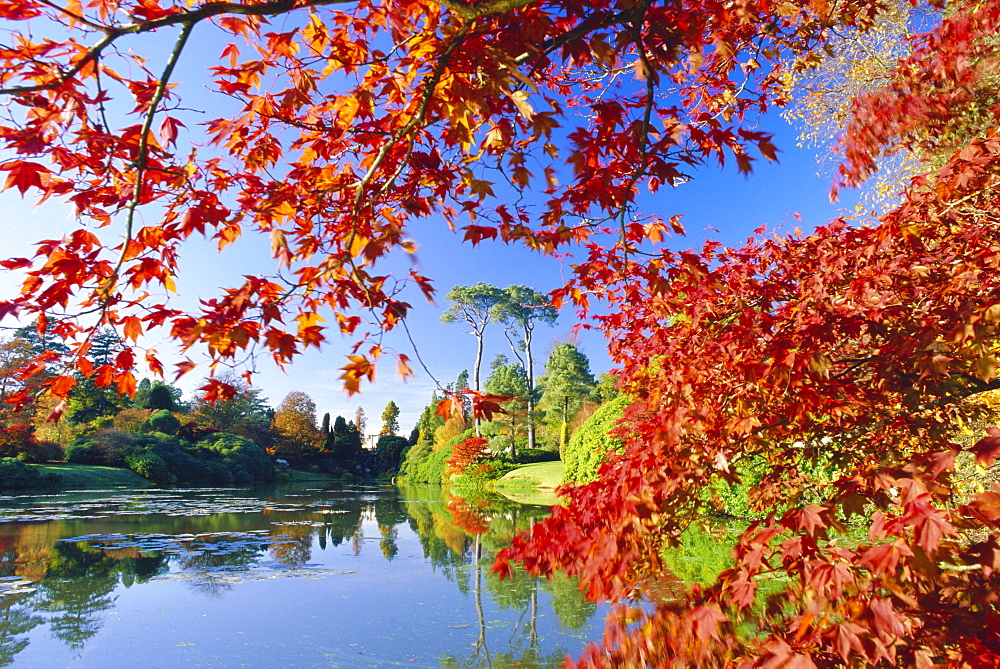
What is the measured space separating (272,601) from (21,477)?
1586cm

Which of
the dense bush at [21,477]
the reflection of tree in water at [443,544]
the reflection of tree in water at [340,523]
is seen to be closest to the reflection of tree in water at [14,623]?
the reflection of tree in water at [443,544]

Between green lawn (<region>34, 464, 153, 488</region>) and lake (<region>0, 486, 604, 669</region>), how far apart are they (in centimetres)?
945

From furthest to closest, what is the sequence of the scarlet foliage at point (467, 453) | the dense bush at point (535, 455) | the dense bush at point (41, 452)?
the dense bush at point (535, 455)
the scarlet foliage at point (467, 453)
the dense bush at point (41, 452)

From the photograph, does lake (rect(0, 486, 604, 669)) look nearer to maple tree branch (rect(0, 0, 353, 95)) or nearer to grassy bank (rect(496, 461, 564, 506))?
maple tree branch (rect(0, 0, 353, 95))

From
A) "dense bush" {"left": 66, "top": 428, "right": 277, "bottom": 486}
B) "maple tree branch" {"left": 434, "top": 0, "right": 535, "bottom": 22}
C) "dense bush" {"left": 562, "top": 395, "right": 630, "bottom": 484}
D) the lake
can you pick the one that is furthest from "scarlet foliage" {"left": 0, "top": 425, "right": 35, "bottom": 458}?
"maple tree branch" {"left": 434, "top": 0, "right": 535, "bottom": 22}

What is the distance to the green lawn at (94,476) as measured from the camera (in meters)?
16.2

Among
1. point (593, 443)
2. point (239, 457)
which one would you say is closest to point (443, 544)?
point (593, 443)

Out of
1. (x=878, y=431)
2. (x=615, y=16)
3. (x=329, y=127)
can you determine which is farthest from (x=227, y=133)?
(x=878, y=431)

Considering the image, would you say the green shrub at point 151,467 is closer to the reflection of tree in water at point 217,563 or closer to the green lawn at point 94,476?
the green lawn at point 94,476

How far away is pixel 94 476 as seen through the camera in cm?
1691

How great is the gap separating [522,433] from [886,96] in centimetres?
2196

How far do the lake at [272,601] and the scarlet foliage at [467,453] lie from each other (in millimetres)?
13661

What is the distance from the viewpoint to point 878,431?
2.46 meters

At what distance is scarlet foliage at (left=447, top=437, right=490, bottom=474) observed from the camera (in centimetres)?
2208
